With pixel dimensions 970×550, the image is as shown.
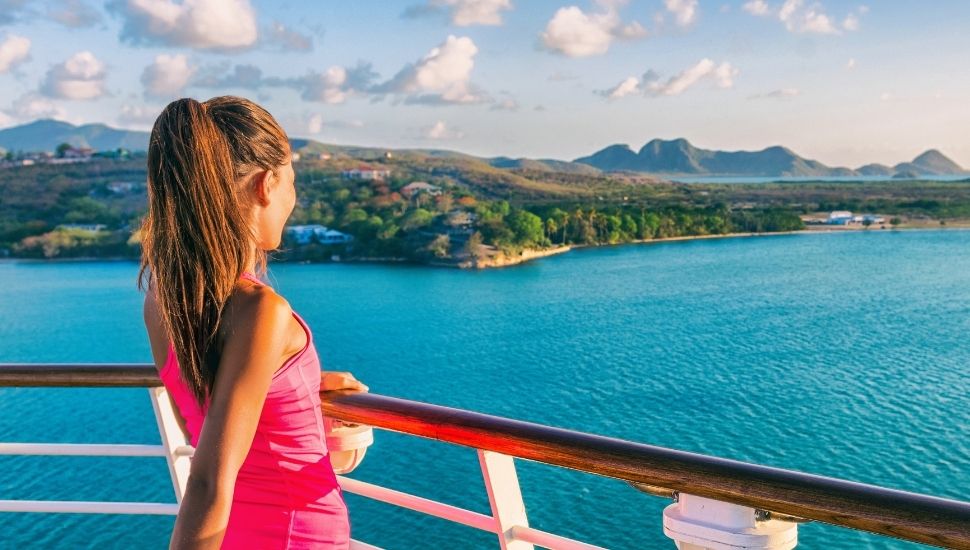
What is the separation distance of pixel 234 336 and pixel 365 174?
56.7 m

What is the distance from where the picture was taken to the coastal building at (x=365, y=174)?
5531 centimetres

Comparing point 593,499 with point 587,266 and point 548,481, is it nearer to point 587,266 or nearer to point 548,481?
point 548,481

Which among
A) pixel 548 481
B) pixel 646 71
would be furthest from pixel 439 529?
pixel 646 71

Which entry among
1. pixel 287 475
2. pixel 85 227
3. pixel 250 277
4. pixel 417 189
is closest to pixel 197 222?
pixel 250 277

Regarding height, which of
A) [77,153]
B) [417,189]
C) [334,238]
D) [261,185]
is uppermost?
[77,153]

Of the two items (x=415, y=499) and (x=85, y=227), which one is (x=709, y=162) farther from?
(x=415, y=499)

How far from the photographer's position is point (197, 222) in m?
0.61

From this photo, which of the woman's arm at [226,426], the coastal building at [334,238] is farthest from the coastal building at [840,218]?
the woman's arm at [226,426]

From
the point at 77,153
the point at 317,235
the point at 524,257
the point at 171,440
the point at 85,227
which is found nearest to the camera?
the point at 171,440

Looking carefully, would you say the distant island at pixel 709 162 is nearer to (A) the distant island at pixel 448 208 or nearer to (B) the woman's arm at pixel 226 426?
(A) the distant island at pixel 448 208

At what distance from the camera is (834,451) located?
15.6m

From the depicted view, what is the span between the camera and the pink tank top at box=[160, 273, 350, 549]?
65cm

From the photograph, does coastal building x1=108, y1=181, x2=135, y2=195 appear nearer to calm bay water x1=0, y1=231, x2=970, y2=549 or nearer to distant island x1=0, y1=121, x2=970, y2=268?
distant island x1=0, y1=121, x2=970, y2=268

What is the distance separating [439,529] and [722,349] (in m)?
12.6
